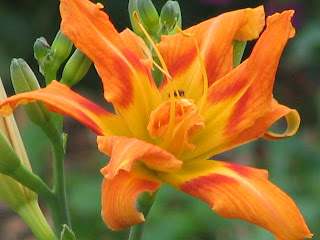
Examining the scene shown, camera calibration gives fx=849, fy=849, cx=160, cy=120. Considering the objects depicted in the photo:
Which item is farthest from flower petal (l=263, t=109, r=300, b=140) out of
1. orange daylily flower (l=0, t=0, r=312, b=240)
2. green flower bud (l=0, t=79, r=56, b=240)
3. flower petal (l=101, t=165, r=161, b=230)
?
green flower bud (l=0, t=79, r=56, b=240)

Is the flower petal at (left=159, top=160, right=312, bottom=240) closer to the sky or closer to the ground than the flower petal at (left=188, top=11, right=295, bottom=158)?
closer to the ground

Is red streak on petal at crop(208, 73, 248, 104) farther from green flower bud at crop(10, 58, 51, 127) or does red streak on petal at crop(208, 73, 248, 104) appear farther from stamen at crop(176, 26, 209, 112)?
green flower bud at crop(10, 58, 51, 127)

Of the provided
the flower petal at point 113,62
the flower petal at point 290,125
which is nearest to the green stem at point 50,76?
the flower petal at point 113,62

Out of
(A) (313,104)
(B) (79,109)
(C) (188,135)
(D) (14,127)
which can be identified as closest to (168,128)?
(C) (188,135)

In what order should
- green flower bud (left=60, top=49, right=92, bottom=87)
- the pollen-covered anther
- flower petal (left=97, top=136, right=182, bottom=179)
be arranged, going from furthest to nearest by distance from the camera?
green flower bud (left=60, top=49, right=92, bottom=87) → the pollen-covered anther → flower petal (left=97, top=136, right=182, bottom=179)

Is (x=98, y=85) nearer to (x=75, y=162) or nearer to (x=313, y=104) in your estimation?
(x=75, y=162)

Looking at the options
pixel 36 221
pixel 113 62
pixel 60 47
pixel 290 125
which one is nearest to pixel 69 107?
pixel 113 62
